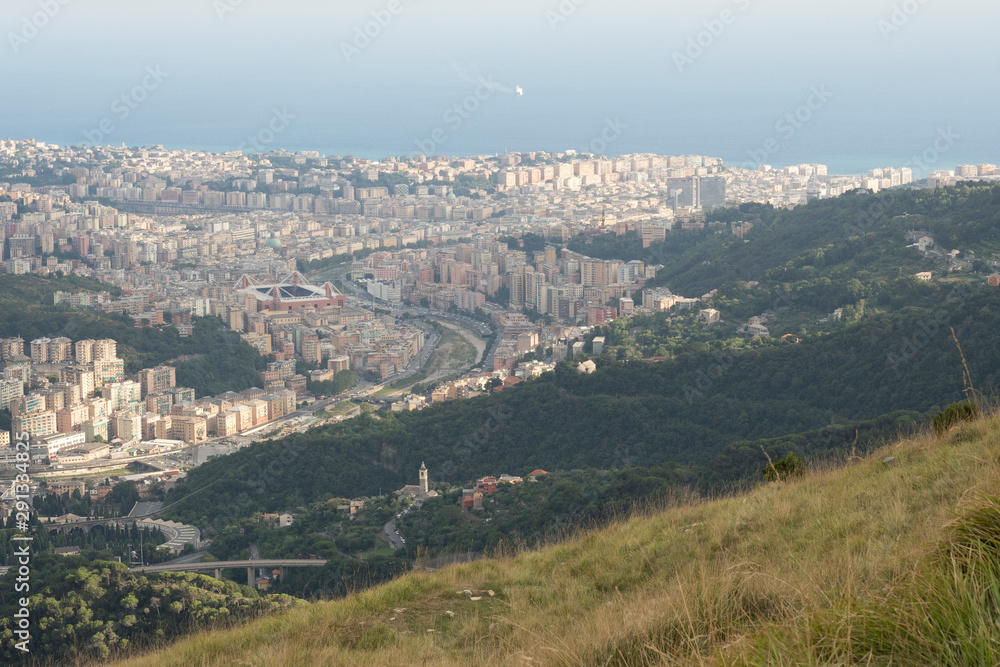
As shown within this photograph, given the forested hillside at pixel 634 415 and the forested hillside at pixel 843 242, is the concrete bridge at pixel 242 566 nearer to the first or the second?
the forested hillside at pixel 634 415

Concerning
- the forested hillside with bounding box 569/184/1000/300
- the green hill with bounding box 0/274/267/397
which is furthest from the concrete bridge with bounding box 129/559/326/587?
the green hill with bounding box 0/274/267/397

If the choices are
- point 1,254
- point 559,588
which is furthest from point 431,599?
point 1,254

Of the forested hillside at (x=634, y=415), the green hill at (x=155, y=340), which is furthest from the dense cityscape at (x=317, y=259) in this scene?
the forested hillside at (x=634, y=415)

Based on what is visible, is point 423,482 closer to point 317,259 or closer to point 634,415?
point 634,415

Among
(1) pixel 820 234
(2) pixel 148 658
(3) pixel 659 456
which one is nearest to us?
(2) pixel 148 658

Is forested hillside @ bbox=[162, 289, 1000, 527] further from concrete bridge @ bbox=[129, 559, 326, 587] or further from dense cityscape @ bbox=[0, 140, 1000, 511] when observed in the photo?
dense cityscape @ bbox=[0, 140, 1000, 511]

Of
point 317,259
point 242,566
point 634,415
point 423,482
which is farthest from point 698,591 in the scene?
point 317,259

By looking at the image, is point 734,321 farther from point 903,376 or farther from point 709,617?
point 709,617
